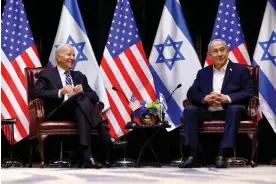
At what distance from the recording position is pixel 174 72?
6.69m

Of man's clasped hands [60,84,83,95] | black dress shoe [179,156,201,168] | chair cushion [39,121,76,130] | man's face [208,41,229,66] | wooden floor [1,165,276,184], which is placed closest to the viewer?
wooden floor [1,165,276,184]

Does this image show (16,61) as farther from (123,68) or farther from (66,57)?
(123,68)

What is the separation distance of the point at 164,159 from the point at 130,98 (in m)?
0.95

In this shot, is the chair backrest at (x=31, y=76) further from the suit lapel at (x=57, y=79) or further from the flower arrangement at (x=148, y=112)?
the flower arrangement at (x=148, y=112)

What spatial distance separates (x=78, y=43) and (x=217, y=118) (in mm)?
2114

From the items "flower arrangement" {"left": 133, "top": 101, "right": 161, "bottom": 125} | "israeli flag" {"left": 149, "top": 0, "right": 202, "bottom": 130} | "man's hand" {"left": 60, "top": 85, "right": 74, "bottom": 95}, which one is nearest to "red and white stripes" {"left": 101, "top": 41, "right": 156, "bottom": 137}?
"israeli flag" {"left": 149, "top": 0, "right": 202, "bottom": 130}

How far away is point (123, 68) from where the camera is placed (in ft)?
21.9

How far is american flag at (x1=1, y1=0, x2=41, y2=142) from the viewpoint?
6.50 meters

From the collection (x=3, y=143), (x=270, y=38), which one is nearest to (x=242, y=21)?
(x=270, y=38)

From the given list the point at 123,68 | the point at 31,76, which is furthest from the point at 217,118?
the point at 31,76

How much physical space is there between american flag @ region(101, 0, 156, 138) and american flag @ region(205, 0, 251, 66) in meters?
0.80

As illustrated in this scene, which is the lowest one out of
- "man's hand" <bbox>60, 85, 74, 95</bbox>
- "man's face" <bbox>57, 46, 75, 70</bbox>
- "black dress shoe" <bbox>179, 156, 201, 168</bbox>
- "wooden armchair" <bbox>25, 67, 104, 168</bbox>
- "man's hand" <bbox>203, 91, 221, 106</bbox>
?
"black dress shoe" <bbox>179, 156, 201, 168</bbox>

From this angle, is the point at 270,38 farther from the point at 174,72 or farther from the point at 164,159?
the point at 164,159

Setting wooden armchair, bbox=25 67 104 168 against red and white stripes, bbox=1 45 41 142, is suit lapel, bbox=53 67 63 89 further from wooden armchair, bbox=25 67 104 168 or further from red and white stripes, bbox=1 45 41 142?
red and white stripes, bbox=1 45 41 142
